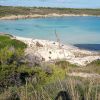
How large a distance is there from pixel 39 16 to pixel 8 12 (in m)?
8.47

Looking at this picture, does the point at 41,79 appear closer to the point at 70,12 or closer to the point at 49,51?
the point at 49,51

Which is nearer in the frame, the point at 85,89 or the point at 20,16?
the point at 85,89

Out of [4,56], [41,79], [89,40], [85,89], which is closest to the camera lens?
[85,89]

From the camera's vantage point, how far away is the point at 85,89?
585 centimetres

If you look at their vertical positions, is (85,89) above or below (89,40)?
above

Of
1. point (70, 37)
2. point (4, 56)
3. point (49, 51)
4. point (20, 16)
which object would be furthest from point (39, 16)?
point (4, 56)

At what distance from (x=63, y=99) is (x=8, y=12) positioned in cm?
10437

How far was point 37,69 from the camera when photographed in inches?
435

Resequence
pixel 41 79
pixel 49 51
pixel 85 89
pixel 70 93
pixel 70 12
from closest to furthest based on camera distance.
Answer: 1. pixel 70 93
2. pixel 85 89
3. pixel 41 79
4. pixel 49 51
5. pixel 70 12

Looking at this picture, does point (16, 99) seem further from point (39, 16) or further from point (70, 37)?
point (39, 16)

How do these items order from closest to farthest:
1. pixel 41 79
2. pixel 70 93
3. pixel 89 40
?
pixel 70 93 → pixel 41 79 → pixel 89 40

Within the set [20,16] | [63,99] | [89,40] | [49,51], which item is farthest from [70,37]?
[63,99]

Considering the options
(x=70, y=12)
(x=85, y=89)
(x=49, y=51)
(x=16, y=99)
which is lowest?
(x=70, y=12)

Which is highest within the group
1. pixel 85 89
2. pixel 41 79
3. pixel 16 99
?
pixel 85 89
